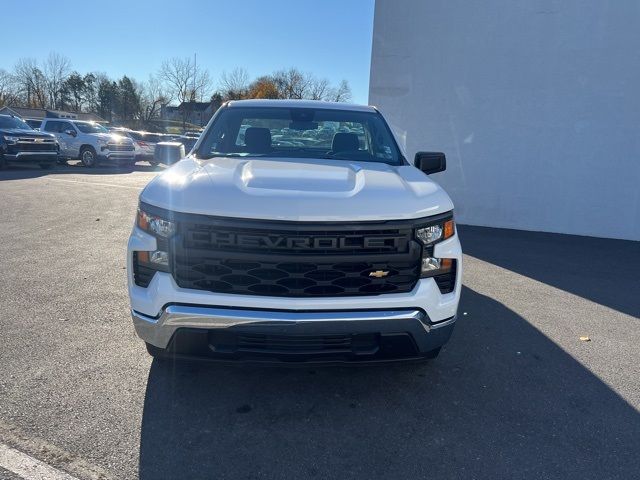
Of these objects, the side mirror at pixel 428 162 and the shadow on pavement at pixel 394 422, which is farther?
the side mirror at pixel 428 162

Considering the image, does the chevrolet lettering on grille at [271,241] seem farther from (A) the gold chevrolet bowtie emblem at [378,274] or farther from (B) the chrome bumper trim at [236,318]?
(B) the chrome bumper trim at [236,318]

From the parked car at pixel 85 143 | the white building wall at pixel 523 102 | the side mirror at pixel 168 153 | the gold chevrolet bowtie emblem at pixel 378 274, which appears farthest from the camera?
the parked car at pixel 85 143

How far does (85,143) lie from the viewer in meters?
19.1

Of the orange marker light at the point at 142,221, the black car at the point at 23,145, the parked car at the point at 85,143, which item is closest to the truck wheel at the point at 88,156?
the parked car at the point at 85,143

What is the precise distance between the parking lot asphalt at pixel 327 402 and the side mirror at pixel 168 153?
1398 millimetres

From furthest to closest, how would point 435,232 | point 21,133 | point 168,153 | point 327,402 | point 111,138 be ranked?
point 111,138 → point 21,133 → point 168,153 → point 327,402 → point 435,232

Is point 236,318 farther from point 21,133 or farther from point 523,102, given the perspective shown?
point 21,133

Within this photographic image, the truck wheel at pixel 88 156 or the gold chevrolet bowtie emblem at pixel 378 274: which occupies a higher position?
the gold chevrolet bowtie emblem at pixel 378 274

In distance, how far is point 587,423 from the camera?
2752 mm

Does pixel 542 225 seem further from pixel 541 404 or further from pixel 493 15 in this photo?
pixel 541 404

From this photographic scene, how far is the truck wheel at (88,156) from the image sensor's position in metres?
19.1

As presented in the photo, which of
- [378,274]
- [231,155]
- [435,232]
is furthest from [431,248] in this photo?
[231,155]

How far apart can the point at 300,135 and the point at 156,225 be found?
6.24ft

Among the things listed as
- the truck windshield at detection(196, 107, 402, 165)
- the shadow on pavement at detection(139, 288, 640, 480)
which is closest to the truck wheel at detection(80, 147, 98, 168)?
the truck windshield at detection(196, 107, 402, 165)
